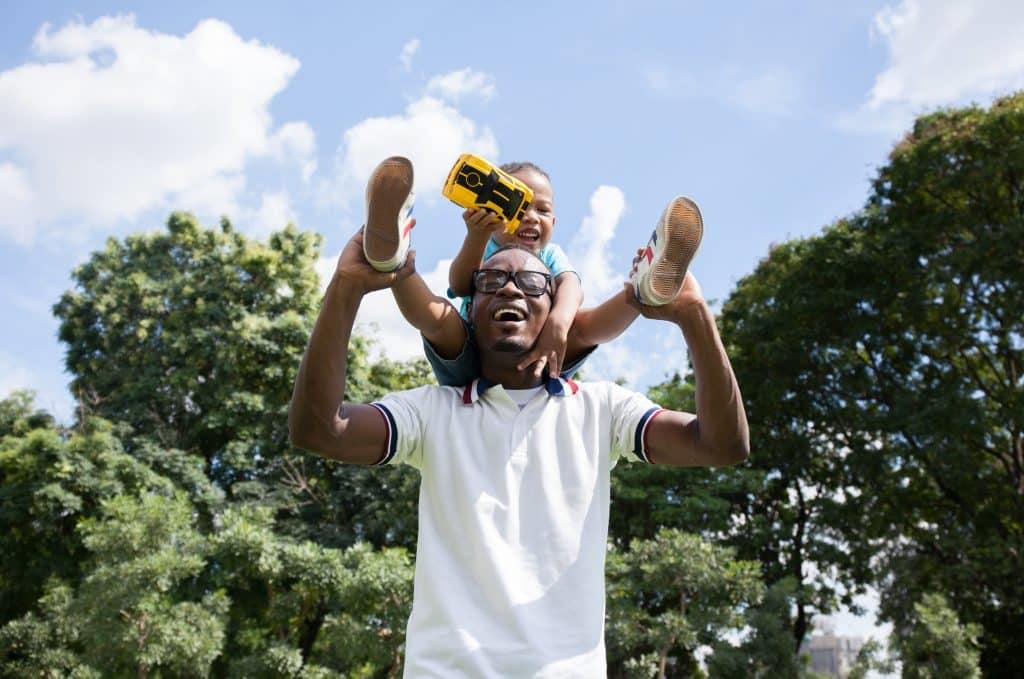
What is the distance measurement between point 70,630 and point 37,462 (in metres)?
3.88

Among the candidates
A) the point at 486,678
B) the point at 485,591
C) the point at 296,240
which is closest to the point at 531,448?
the point at 485,591

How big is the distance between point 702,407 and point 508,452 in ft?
1.65

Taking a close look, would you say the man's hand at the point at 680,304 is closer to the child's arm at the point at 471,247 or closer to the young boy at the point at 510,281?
the young boy at the point at 510,281

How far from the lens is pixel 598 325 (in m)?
2.73

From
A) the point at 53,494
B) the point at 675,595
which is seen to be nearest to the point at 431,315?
the point at 675,595

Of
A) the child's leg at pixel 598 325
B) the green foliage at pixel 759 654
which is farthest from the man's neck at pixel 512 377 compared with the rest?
the green foliage at pixel 759 654

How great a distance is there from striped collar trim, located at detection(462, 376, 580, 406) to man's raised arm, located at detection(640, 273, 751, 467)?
258 mm

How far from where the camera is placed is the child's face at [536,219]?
3311 mm

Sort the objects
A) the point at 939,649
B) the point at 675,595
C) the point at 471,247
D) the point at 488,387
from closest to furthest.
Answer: the point at 488,387 < the point at 471,247 < the point at 675,595 < the point at 939,649

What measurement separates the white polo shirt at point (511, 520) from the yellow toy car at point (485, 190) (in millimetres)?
548

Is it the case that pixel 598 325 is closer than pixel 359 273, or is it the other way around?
pixel 359 273

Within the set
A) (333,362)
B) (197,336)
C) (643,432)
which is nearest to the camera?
(333,362)

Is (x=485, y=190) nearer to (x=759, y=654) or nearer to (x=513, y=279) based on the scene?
(x=513, y=279)

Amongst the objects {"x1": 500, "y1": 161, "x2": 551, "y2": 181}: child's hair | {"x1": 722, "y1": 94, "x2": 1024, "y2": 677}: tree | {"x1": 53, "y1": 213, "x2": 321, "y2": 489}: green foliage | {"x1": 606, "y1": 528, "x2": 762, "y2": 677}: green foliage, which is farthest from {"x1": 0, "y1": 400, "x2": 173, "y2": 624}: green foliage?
{"x1": 500, "y1": 161, "x2": 551, "y2": 181}: child's hair
